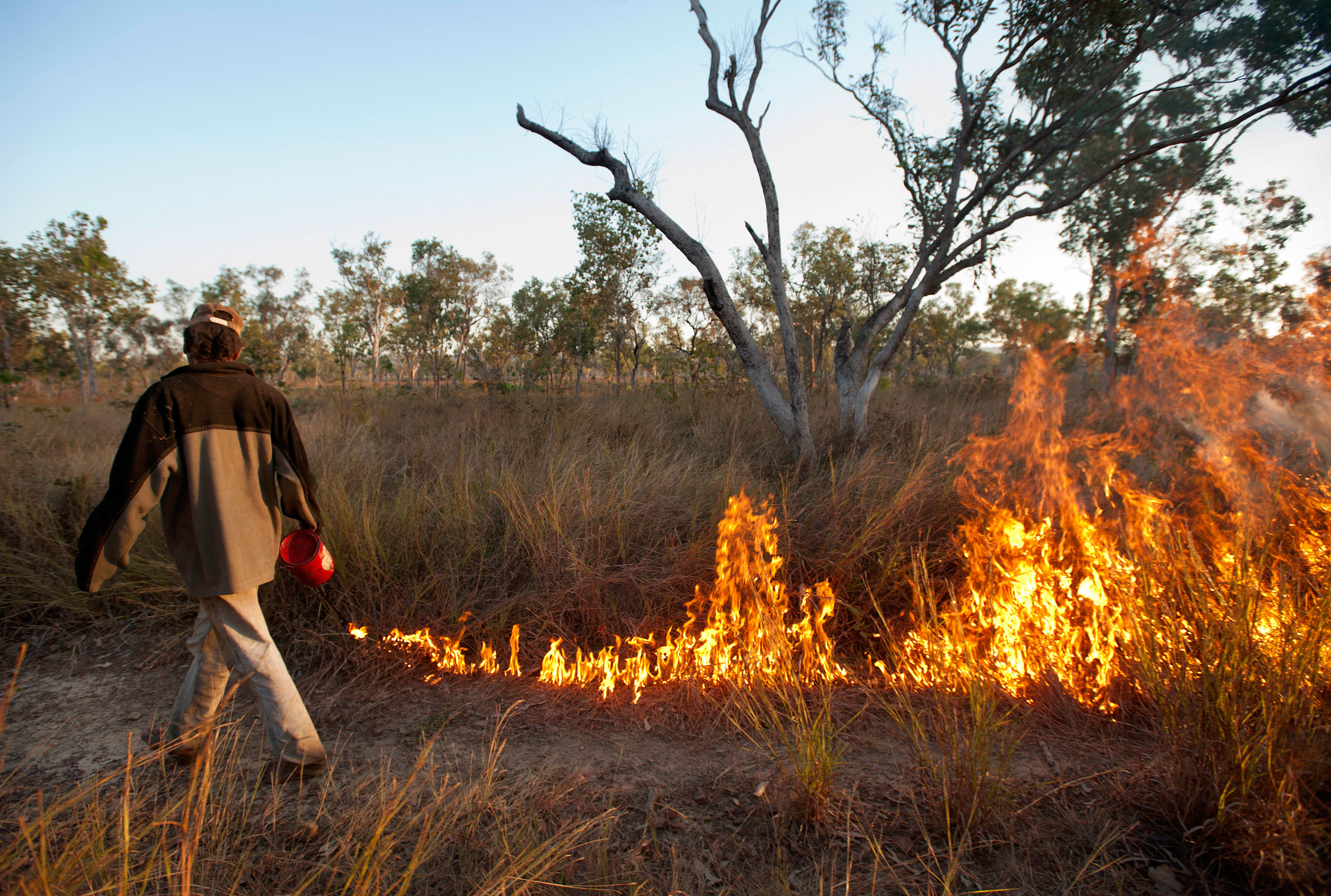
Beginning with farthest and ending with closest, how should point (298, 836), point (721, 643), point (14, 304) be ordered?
point (14, 304) → point (721, 643) → point (298, 836)

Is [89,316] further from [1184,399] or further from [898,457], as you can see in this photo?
[1184,399]

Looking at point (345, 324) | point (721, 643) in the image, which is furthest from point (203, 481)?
point (345, 324)

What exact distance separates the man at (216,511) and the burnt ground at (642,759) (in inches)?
11.5

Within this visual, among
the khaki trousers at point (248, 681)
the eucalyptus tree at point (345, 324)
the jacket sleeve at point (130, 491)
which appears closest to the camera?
the jacket sleeve at point (130, 491)

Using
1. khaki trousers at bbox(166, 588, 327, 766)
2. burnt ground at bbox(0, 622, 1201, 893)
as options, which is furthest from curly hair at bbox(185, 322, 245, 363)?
burnt ground at bbox(0, 622, 1201, 893)

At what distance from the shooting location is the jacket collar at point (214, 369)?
2.34 metres

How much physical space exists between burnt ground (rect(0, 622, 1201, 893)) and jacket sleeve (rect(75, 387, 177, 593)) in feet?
2.22

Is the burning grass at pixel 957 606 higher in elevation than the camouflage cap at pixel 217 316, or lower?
lower

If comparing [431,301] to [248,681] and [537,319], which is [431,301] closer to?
[537,319]

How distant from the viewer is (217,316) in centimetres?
248

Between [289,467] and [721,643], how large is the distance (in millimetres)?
2288

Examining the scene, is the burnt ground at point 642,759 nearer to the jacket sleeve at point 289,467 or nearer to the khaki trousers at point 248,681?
the khaki trousers at point 248,681

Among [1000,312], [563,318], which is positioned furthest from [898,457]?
[1000,312]

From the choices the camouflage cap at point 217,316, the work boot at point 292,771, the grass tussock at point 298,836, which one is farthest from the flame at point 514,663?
the camouflage cap at point 217,316
